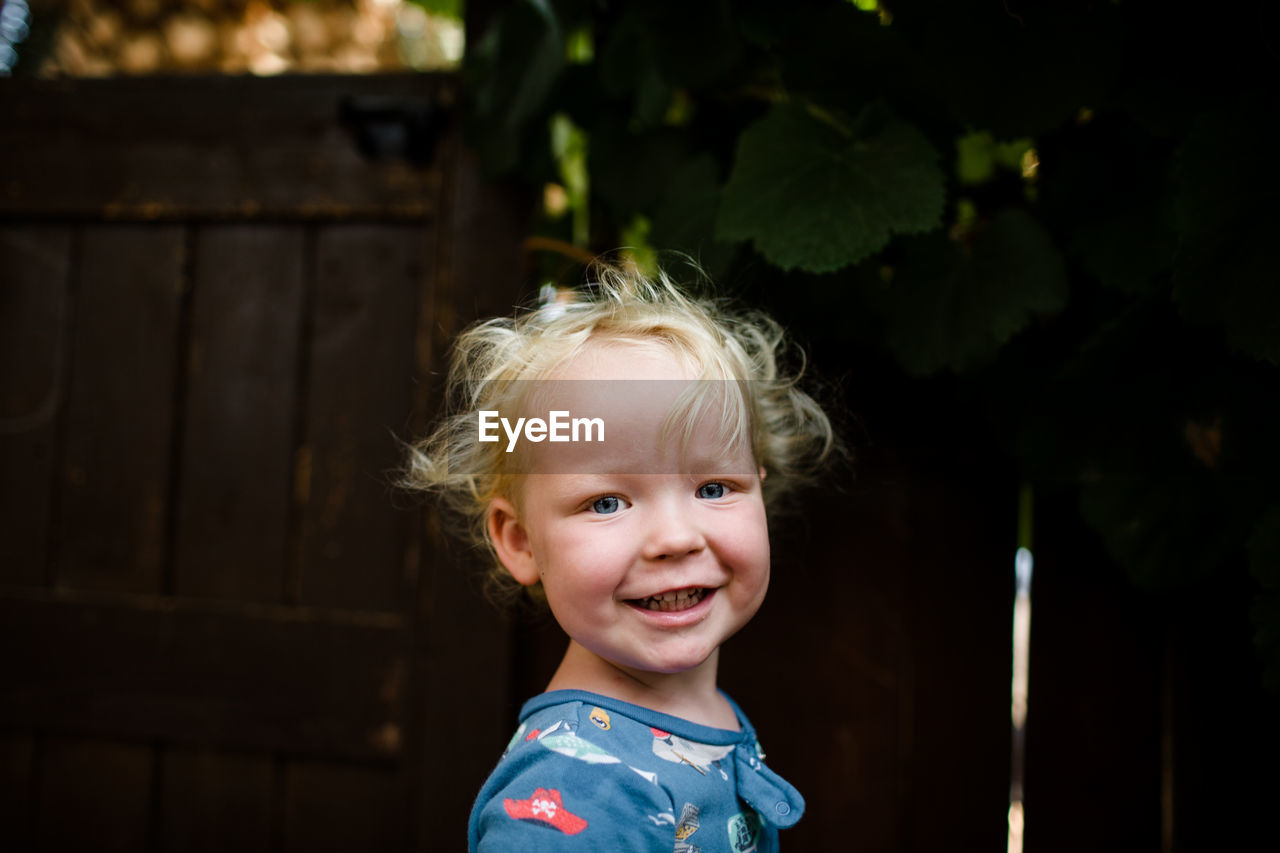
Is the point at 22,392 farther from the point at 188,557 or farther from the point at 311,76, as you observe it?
the point at 311,76

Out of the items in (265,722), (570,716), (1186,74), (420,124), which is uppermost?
(420,124)

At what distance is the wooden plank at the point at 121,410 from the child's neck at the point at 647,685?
3.03 ft

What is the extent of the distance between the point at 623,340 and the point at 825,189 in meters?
0.26

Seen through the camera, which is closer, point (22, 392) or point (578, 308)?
point (578, 308)

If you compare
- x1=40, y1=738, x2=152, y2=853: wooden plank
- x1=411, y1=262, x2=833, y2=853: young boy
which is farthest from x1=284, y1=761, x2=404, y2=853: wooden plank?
x1=411, y1=262, x2=833, y2=853: young boy

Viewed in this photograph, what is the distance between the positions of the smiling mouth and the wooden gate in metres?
0.60

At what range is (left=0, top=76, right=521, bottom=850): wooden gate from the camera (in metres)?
1.26

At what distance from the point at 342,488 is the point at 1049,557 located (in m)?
1.05

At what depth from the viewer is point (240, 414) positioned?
1.32 meters

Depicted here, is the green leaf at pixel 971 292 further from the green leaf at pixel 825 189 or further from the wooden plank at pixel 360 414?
the wooden plank at pixel 360 414

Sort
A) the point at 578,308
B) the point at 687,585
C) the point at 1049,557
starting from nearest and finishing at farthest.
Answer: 1. the point at 687,585
2. the point at 578,308
3. the point at 1049,557

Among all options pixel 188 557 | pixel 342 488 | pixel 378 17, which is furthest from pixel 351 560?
pixel 378 17

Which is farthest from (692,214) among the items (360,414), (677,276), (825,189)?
(360,414)

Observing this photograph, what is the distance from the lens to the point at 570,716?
0.68 m
